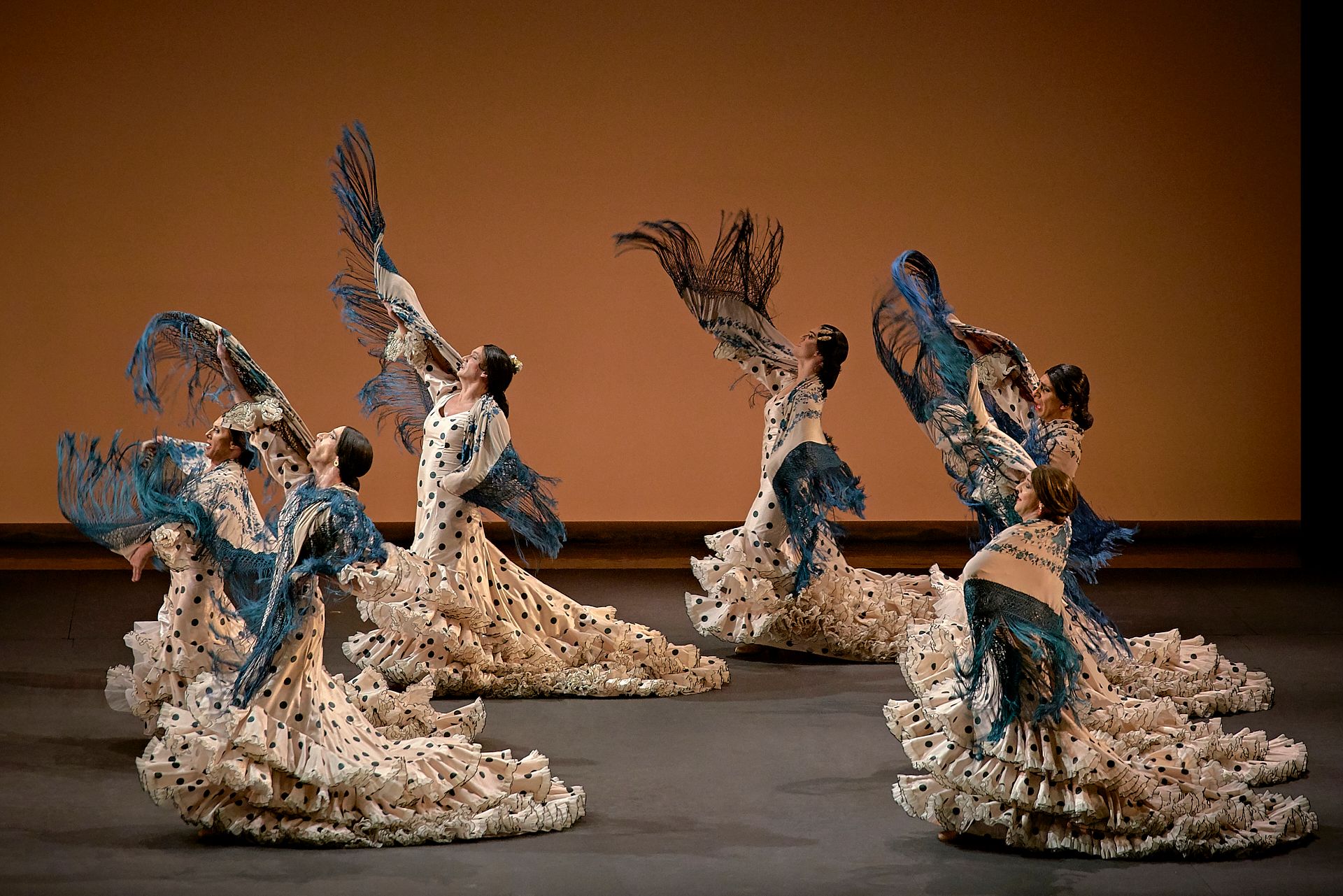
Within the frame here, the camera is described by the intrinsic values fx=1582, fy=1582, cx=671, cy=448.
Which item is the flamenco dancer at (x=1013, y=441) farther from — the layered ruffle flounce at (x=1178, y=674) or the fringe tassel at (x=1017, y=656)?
the fringe tassel at (x=1017, y=656)

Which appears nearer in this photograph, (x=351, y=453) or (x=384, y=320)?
(x=351, y=453)

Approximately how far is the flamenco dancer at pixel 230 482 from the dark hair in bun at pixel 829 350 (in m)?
2.14

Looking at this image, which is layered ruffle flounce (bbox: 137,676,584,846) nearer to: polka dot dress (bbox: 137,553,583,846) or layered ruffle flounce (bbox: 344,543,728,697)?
polka dot dress (bbox: 137,553,583,846)

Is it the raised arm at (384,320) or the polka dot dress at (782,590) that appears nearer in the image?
the raised arm at (384,320)

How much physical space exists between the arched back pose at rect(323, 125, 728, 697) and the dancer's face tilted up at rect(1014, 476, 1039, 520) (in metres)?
2.08

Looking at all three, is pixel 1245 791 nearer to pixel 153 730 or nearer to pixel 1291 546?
pixel 153 730

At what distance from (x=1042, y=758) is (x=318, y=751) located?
179 cm

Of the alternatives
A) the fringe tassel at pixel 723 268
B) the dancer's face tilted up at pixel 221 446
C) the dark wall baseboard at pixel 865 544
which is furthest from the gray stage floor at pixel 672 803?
the dark wall baseboard at pixel 865 544

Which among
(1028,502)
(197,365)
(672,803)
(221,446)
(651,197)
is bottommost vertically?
(672,803)

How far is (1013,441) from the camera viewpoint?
445 centimetres

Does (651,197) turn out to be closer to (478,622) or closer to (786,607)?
(786,607)

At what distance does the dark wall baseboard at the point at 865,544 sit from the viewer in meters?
8.63

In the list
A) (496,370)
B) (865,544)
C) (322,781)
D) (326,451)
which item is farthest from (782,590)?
(865,544)

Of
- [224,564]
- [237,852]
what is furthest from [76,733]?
[237,852]
